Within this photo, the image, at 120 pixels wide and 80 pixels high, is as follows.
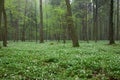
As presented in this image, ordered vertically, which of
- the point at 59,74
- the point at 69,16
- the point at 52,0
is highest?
the point at 52,0

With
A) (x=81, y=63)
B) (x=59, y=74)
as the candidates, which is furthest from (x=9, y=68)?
(x=81, y=63)

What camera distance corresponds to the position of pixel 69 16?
2117 centimetres

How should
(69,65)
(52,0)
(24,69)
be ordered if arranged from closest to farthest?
1. (24,69)
2. (69,65)
3. (52,0)

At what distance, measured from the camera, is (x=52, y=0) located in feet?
176

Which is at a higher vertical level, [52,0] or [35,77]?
[52,0]

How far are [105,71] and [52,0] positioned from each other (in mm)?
46555

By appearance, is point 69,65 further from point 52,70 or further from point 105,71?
point 105,71

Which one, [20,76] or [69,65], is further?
[69,65]

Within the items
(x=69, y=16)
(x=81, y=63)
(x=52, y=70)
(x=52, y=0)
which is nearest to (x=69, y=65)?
(x=81, y=63)

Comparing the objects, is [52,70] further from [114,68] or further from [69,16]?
[69,16]

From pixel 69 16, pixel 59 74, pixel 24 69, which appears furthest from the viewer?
pixel 69 16

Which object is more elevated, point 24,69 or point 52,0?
point 52,0

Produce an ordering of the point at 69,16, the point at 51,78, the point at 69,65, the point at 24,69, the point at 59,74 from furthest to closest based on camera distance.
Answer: the point at 69,16, the point at 69,65, the point at 24,69, the point at 59,74, the point at 51,78

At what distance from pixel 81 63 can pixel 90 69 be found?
0.91 meters
